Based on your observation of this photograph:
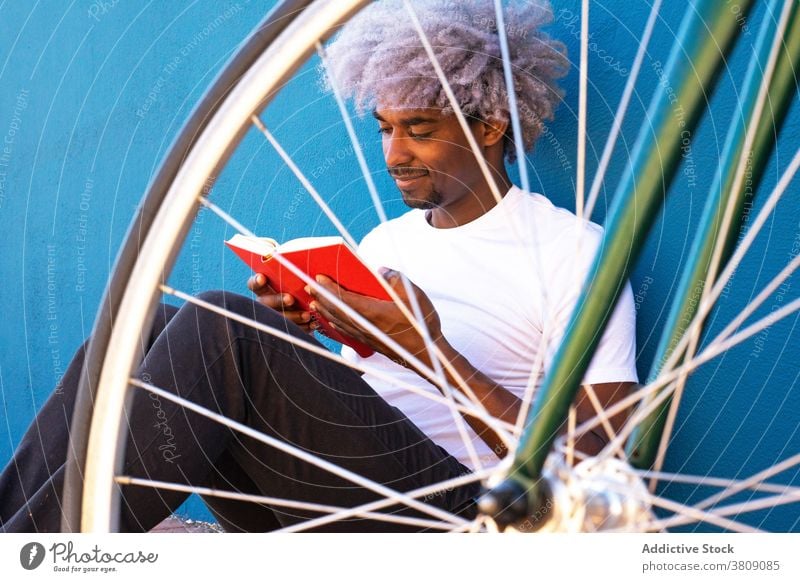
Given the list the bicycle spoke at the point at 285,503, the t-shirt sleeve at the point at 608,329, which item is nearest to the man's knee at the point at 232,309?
the bicycle spoke at the point at 285,503

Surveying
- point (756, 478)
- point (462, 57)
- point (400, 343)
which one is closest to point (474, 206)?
point (462, 57)

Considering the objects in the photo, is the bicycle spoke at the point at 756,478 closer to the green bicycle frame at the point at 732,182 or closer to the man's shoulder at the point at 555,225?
the green bicycle frame at the point at 732,182

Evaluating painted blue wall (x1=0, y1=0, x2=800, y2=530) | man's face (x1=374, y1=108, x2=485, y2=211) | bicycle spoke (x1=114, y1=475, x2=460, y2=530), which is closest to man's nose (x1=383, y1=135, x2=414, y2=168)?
man's face (x1=374, y1=108, x2=485, y2=211)

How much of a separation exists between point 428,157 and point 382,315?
281 millimetres

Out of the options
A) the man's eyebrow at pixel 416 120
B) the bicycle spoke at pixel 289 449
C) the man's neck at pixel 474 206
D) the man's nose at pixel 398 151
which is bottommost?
the bicycle spoke at pixel 289 449

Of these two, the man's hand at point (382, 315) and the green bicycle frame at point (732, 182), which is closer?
the green bicycle frame at point (732, 182)

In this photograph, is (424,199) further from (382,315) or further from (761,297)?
(761,297)

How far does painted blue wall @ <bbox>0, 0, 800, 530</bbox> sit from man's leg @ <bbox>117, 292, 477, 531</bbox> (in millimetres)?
403

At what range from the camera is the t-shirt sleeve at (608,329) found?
93 centimetres

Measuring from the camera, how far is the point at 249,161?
1.39 metres

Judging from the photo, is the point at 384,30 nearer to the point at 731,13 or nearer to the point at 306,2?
the point at 306,2

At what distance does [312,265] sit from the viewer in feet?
2.83

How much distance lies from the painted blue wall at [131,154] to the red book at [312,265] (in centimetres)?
39

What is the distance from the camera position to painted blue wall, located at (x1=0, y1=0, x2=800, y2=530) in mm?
1156
